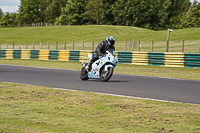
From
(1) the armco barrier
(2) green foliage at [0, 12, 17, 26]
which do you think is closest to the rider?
(1) the armco barrier

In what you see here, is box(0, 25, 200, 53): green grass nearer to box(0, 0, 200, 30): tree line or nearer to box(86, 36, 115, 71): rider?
box(0, 0, 200, 30): tree line

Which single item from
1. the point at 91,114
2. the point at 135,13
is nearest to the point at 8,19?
the point at 135,13

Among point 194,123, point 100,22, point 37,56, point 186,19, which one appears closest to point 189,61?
point 37,56

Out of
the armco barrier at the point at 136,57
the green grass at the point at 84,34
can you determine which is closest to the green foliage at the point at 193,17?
the green grass at the point at 84,34

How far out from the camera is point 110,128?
226 inches

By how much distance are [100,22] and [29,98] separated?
10296 cm

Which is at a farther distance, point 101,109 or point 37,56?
point 37,56

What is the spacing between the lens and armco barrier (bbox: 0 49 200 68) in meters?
23.6

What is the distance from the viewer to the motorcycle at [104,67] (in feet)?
44.4

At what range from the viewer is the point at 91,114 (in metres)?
6.95

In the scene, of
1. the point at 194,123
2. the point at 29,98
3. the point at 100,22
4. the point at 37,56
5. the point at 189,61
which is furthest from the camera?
the point at 100,22

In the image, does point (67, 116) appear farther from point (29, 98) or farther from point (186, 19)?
point (186, 19)

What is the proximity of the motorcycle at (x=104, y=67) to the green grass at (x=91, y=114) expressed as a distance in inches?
162

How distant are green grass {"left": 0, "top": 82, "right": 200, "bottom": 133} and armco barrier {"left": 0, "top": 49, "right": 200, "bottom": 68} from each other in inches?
589
